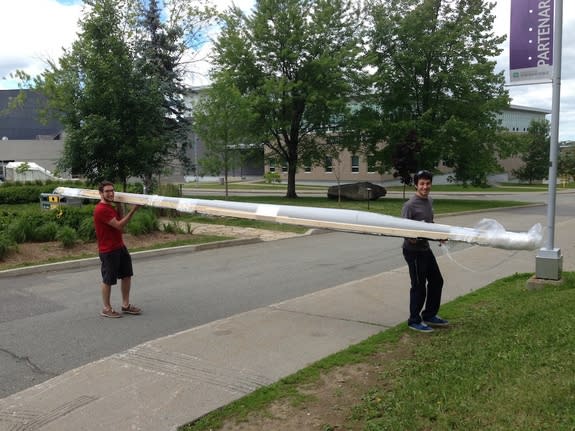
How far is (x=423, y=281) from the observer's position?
5.63 m

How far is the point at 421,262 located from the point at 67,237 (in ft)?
27.4

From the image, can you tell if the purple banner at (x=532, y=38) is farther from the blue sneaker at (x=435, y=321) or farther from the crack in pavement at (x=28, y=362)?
the crack in pavement at (x=28, y=362)

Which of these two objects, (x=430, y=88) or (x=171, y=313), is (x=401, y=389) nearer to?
(x=171, y=313)

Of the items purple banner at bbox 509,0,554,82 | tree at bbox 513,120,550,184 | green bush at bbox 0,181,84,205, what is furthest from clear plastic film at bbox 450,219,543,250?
tree at bbox 513,120,550,184

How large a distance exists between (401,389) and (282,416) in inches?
36.4

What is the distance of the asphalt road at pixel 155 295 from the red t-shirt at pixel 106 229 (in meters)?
0.94

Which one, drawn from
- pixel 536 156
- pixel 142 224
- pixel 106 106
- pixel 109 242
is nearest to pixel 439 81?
pixel 106 106

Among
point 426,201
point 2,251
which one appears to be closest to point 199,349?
point 426,201

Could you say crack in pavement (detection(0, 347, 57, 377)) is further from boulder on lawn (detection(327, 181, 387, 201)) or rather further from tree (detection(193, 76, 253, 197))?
boulder on lawn (detection(327, 181, 387, 201))

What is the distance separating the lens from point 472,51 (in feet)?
99.3

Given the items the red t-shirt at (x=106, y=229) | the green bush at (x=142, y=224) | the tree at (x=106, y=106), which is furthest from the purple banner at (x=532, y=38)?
the tree at (x=106, y=106)

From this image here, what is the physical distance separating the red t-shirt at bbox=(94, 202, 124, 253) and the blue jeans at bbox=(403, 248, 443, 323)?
3.58m

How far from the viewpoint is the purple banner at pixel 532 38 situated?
24.5 ft

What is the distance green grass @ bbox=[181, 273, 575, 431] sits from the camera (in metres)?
3.31
